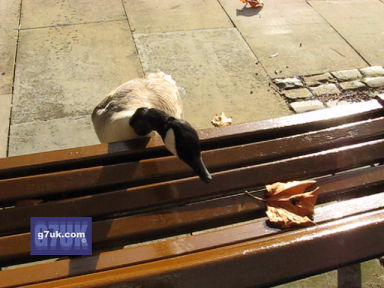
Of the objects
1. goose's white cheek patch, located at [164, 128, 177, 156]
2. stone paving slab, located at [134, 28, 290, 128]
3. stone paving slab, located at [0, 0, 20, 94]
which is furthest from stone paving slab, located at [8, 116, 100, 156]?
goose's white cheek patch, located at [164, 128, 177, 156]

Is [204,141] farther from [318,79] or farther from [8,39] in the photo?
[8,39]

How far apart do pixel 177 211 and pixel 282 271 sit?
57cm

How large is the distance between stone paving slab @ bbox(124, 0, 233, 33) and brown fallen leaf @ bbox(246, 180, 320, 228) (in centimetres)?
355

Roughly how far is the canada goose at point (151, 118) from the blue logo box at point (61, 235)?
571mm

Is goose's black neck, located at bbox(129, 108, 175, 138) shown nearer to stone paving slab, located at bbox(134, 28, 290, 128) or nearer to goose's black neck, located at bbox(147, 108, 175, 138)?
goose's black neck, located at bbox(147, 108, 175, 138)

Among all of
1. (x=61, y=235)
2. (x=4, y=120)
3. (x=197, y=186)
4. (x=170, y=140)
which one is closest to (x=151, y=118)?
(x=170, y=140)

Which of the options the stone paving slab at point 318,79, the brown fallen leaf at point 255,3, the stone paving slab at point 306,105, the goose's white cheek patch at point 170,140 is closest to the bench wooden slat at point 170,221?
the goose's white cheek patch at point 170,140

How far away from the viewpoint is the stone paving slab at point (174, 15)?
17.0ft

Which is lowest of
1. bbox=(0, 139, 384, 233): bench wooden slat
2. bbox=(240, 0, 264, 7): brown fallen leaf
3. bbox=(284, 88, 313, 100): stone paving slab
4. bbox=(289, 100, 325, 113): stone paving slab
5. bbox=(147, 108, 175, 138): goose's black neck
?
bbox=(289, 100, 325, 113): stone paving slab

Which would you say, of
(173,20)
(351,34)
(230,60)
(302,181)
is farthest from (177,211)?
(351,34)

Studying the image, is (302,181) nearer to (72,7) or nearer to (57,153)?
(57,153)

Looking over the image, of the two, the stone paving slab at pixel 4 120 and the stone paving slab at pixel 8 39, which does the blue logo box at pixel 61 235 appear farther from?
the stone paving slab at pixel 8 39

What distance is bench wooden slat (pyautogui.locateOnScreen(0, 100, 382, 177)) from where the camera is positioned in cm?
212

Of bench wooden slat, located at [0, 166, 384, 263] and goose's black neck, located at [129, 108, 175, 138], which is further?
goose's black neck, located at [129, 108, 175, 138]
